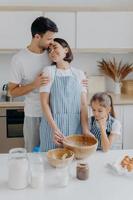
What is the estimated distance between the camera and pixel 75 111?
224 centimetres

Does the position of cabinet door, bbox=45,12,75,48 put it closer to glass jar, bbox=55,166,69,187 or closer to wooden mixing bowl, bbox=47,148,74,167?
wooden mixing bowl, bbox=47,148,74,167

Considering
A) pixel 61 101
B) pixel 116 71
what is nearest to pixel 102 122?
pixel 61 101

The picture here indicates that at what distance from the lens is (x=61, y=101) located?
2209 millimetres

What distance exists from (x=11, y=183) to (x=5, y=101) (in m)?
2.10

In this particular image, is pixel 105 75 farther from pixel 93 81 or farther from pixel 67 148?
pixel 67 148

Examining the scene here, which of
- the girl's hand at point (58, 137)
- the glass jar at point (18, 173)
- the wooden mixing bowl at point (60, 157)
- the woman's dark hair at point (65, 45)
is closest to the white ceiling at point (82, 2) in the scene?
the woman's dark hair at point (65, 45)

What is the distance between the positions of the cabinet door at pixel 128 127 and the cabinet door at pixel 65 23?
0.95 m

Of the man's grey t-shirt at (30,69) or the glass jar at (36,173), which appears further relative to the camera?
the man's grey t-shirt at (30,69)

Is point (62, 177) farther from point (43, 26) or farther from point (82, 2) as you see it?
point (82, 2)

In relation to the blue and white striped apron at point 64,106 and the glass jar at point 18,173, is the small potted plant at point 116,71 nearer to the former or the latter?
the blue and white striped apron at point 64,106

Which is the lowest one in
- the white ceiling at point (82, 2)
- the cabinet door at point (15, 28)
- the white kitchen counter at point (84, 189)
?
the white kitchen counter at point (84, 189)

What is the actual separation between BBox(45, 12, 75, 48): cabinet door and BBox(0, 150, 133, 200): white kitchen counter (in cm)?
206

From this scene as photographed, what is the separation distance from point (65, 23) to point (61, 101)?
1571 millimetres

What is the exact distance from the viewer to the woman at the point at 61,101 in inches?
86.9
